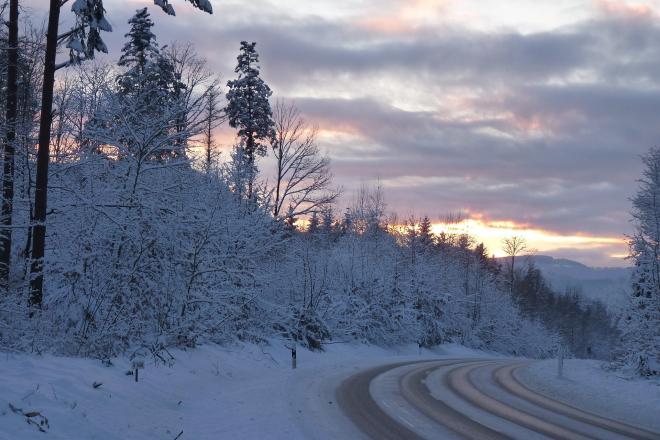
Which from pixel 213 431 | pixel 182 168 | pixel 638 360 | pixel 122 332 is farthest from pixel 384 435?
pixel 638 360

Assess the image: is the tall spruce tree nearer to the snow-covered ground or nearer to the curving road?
the snow-covered ground

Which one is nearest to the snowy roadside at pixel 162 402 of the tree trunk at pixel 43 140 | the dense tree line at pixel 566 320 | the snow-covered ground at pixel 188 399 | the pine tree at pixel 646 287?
the snow-covered ground at pixel 188 399

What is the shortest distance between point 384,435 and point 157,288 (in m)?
9.65

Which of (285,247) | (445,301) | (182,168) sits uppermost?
(182,168)

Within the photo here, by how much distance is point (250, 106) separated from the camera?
43250mm

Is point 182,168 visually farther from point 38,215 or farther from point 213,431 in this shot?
point 213,431

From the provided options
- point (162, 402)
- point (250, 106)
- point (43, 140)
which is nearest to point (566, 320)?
point (250, 106)

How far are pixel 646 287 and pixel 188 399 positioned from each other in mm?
19714

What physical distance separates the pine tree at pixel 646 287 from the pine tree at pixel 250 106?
1012 inches

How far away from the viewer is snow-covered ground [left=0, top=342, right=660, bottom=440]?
8.69 meters

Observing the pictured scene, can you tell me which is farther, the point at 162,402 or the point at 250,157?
the point at 250,157

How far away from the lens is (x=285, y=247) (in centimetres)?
3456

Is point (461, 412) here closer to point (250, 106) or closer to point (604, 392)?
point (604, 392)

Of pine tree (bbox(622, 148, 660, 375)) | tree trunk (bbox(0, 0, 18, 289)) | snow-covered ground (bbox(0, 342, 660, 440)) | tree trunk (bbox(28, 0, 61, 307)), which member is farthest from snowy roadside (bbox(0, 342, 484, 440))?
pine tree (bbox(622, 148, 660, 375))
